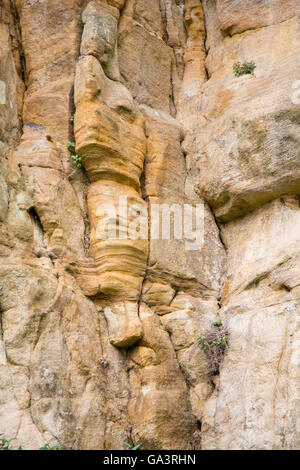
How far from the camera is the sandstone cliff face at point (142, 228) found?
301 inches

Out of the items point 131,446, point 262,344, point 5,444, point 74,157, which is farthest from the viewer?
point 74,157

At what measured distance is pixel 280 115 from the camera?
368 inches

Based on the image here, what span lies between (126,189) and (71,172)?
3.12ft

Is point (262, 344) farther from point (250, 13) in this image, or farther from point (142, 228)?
point (250, 13)

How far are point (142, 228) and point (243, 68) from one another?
3.80 metres

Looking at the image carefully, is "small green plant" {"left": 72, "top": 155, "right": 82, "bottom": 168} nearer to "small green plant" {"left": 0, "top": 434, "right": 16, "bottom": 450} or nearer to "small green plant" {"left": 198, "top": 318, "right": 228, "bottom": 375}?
"small green plant" {"left": 198, "top": 318, "right": 228, "bottom": 375}

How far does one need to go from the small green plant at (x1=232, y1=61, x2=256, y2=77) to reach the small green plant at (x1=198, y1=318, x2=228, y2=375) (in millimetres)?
4839

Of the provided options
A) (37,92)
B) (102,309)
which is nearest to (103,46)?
(37,92)

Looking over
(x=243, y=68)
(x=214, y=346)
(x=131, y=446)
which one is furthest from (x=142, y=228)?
(x=243, y=68)
